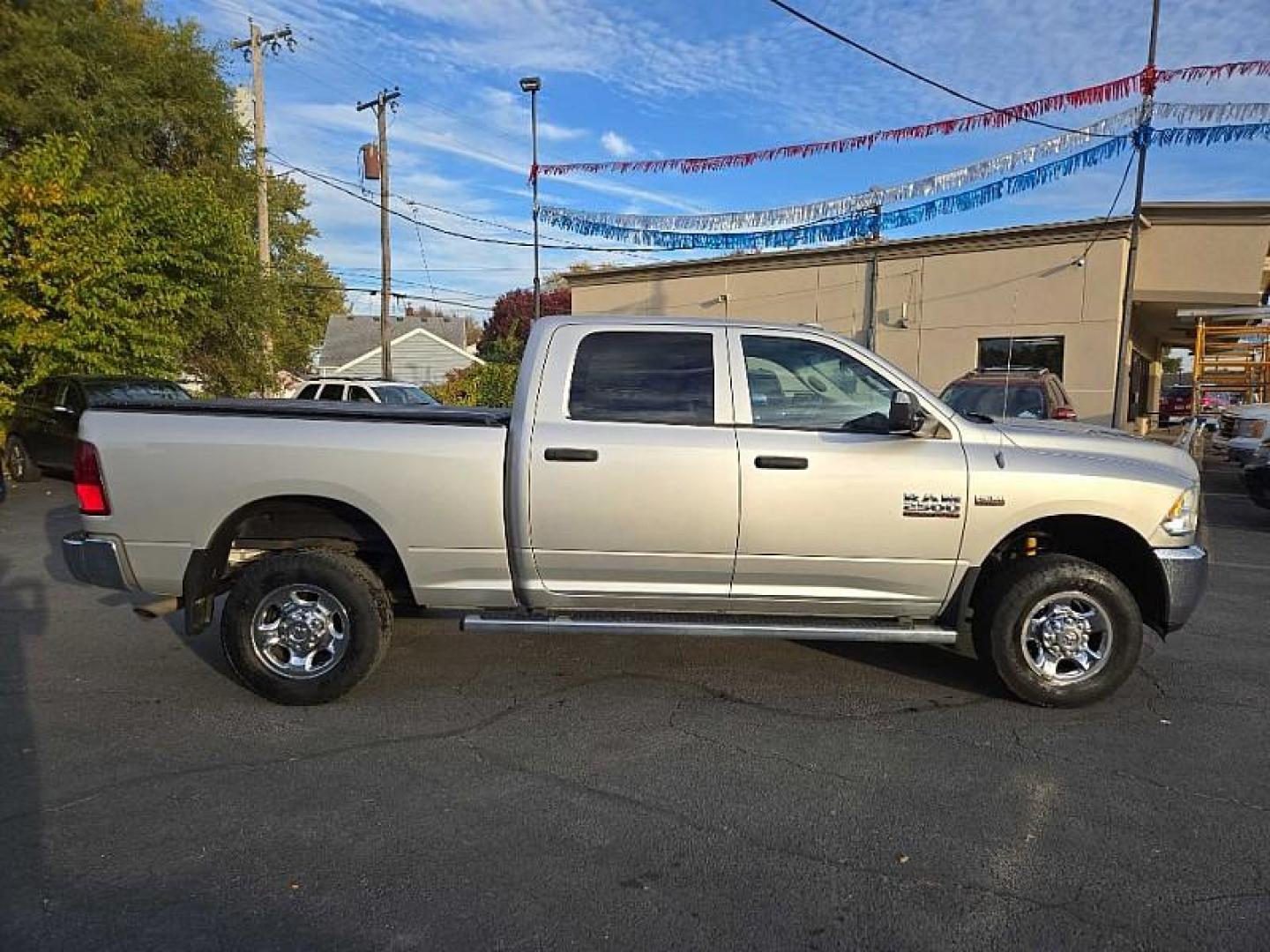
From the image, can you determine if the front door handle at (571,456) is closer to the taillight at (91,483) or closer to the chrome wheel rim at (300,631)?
the chrome wheel rim at (300,631)

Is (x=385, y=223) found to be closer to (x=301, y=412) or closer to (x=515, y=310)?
(x=301, y=412)

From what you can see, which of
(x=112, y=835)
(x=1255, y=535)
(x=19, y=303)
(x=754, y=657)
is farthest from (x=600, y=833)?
(x=19, y=303)

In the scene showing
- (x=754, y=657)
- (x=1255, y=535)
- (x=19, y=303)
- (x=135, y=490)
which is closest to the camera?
(x=135, y=490)

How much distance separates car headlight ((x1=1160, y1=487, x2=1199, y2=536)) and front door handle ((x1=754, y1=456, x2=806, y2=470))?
185cm

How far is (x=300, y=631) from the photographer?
4230 millimetres

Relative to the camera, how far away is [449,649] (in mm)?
5148

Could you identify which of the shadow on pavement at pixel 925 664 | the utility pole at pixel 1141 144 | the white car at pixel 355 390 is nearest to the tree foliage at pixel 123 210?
the white car at pixel 355 390

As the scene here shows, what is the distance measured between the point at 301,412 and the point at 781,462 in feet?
8.24

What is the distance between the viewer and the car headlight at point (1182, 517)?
4.08 m

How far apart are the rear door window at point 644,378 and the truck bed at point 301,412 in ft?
1.58

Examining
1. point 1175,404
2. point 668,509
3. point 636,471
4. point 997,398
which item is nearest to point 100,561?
point 636,471

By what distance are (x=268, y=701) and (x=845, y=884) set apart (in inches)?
120

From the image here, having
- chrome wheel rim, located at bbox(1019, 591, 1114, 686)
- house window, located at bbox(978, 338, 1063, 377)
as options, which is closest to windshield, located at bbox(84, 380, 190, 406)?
chrome wheel rim, located at bbox(1019, 591, 1114, 686)

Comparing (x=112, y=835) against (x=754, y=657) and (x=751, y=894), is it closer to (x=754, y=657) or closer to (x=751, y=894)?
(x=751, y=894)
